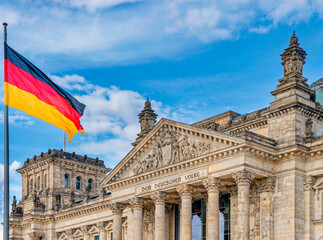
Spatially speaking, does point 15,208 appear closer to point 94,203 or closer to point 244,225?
point 94,203

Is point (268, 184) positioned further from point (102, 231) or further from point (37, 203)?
point (37, 203)

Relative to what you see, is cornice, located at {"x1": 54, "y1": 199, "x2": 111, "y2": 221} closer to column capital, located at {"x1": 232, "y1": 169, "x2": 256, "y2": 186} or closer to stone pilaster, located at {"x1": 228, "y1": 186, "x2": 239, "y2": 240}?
stone pilaster, located at {"x1": 228, "y1": 186, "x2": 239, "y2": 240}

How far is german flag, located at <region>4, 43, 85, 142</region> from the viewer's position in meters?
26.5

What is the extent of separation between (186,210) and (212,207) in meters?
3.20

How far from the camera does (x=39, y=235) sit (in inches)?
2808

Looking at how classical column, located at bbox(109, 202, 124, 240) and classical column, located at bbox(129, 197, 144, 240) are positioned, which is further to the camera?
classical column, located at bbox(109, 202, 124, 240)

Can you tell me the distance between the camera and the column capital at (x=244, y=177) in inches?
1700

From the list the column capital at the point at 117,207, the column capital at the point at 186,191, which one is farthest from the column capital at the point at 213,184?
the column capital at the point at 117,207

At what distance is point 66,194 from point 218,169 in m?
33.1

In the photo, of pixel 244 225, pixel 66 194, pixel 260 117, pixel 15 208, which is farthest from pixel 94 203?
pixel 244 225

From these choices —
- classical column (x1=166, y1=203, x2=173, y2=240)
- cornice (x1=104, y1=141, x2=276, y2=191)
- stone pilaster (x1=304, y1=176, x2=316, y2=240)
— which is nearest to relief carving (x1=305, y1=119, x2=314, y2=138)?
cornice (x1=104, y1=141, x2=276, y2=191)

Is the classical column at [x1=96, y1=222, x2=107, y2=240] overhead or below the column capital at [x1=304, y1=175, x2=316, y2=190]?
below

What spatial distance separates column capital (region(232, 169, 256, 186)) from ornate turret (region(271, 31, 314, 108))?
603 cm

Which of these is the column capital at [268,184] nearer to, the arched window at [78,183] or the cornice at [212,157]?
the cornice at [212,157]
